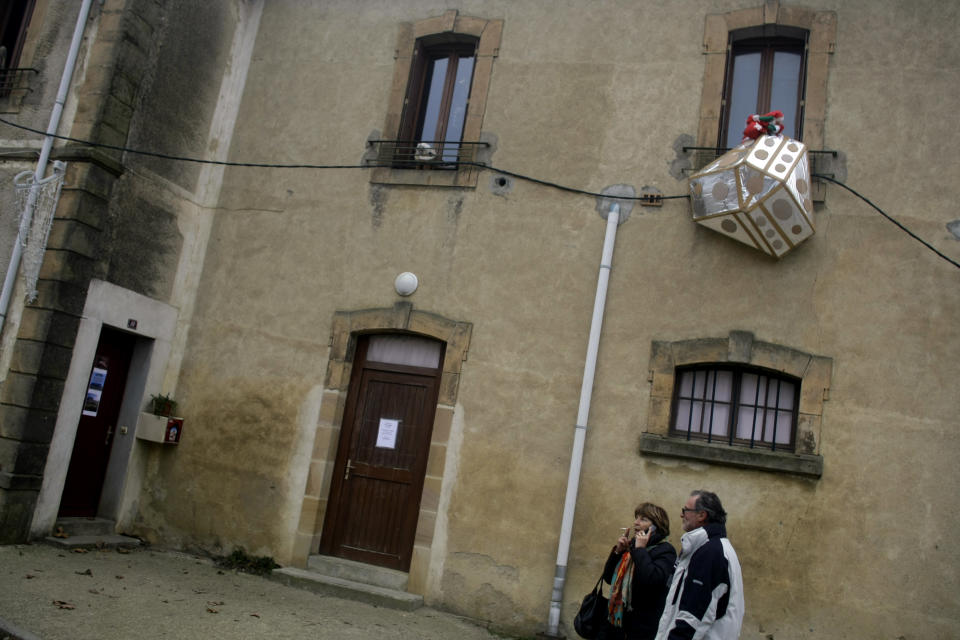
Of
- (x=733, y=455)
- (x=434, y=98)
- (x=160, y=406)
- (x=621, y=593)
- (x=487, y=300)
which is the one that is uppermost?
(x=434, y=98)

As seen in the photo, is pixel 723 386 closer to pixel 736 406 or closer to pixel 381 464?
pixel 736 406

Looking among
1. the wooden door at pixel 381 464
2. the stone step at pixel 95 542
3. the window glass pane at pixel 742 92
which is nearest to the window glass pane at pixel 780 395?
the window glass pane at pixel 742 92

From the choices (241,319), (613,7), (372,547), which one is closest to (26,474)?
(241,319)

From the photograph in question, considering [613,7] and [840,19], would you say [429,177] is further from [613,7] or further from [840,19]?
[840,19]

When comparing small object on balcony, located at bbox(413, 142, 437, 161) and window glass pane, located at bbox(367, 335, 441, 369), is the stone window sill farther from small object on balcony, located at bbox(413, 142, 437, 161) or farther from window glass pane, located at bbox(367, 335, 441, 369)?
small object on balcony, located at bbox(413, 142, 437, 161)

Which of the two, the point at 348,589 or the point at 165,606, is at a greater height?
the point at 348,589

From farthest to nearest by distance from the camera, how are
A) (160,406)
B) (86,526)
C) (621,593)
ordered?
(160,406) < (86,526) < (621,593)

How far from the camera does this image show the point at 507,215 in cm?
743

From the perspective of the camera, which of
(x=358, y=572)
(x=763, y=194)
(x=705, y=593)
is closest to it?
(x=705, y=593)

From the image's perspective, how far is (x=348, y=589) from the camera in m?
6.80

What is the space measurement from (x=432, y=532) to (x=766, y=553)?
272 cm

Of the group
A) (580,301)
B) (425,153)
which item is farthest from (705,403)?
(425,153)

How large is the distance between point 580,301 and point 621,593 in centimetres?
309

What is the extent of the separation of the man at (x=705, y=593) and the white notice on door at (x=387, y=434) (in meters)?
3.77
